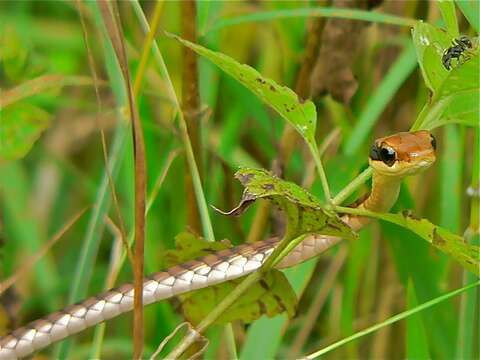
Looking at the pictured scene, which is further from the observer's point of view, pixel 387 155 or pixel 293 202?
pixel 387 155

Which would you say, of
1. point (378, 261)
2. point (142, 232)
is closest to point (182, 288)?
point (142, 232)

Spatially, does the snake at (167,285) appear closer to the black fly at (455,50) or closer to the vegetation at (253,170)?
the vegetation at (253,170)

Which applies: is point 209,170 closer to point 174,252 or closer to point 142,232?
point 174,252

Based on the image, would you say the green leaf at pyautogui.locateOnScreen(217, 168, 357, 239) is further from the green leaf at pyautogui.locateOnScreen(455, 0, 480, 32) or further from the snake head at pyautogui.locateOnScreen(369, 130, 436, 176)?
the green leaf at pyautogui.locateOnScreen(455, 0, 480, 32)

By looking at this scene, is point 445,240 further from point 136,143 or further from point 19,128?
point 19,128

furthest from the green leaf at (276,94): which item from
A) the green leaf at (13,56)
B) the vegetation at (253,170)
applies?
the green leaf at (13,56)

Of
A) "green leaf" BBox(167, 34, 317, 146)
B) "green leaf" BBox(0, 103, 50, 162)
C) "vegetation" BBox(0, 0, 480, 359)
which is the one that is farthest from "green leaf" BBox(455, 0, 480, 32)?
"green leaf" BBox(0, 103, 50, 162)

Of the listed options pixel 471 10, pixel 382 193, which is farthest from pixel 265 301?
pixel 471 10
